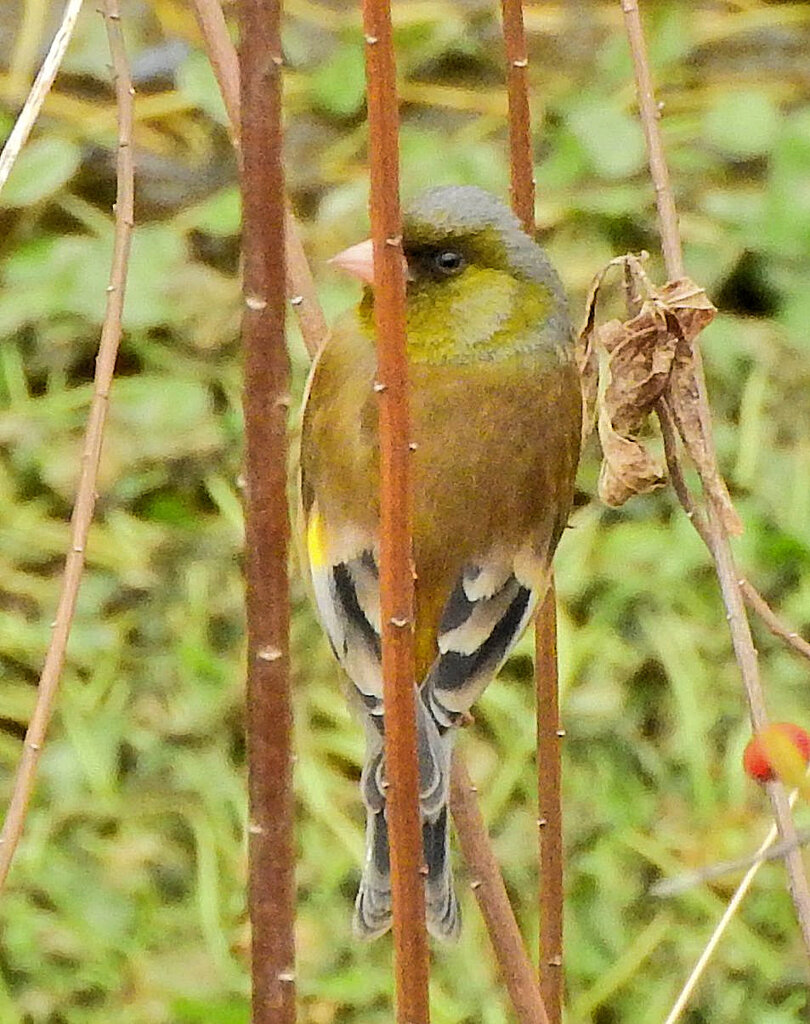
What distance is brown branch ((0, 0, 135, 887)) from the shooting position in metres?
1.07

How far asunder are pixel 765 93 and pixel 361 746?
143cm

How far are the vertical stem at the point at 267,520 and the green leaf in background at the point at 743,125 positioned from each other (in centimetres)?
239

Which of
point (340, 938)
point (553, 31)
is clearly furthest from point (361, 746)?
point (553, 31)

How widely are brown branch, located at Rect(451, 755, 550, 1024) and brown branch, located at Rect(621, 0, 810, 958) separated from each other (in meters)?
0.18

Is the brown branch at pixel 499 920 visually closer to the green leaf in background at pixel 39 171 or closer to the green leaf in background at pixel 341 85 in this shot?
the green leaf in background at pixel 39 171

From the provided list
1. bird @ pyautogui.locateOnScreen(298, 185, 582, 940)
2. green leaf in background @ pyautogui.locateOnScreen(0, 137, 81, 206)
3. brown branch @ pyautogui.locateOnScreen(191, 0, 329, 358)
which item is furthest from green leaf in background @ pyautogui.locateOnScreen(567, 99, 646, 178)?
brown branch @ pyautogui.locateOnScreen(191, 0, 329, 358)

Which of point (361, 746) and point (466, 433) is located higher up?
point (361, 746)

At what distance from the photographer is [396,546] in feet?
2.89

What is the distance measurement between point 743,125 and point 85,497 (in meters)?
2.26

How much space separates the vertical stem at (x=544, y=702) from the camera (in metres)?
1.11

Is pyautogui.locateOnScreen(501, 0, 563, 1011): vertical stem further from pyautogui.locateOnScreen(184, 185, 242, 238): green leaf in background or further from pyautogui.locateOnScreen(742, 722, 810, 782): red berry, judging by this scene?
pyautogui.locateOnScreen(184, 185, 242, 238): green leaf in background

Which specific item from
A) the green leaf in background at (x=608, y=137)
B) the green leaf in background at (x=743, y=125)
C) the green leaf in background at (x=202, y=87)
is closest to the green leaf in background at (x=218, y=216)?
the green leaf in background at (x=202, y=87)

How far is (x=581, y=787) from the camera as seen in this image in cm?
253

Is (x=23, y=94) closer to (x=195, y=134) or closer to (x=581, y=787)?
(x=195, y=134)
